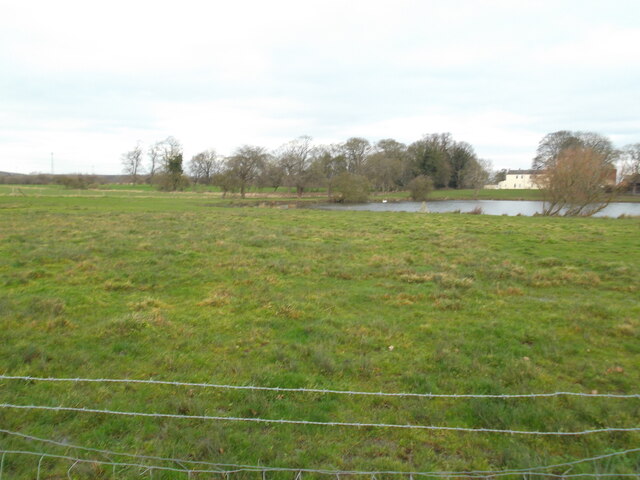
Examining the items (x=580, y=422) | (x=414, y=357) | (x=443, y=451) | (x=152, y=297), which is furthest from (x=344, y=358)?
(x=152, y=297)

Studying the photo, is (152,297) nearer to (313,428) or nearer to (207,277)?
(207,277)

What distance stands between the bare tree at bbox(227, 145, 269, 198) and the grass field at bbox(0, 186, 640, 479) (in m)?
49.9

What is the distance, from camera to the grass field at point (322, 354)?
10.9 ft

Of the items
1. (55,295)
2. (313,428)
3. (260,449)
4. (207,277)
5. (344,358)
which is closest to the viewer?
(260,449)

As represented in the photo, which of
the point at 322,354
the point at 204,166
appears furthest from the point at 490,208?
the point at 204,166

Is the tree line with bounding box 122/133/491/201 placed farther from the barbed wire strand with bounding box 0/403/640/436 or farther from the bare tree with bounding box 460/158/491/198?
the barbed wire strand with bounding box 0/403/640/436

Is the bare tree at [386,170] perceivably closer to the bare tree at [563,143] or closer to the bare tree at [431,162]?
the bare tree at [431,162]

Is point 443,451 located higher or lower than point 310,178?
lower

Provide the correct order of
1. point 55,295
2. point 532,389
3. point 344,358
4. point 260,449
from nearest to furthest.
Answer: point 260,449 < point 532,389 < point 344,358 < point 55,295

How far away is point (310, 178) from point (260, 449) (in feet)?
210

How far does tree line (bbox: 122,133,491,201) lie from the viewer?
60281 millimetres

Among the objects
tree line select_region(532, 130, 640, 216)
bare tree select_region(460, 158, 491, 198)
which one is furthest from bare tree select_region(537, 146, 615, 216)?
bare tree select_region(460, 158, 491, 198)

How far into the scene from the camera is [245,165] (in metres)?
60.5

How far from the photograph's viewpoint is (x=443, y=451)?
3295 mm
